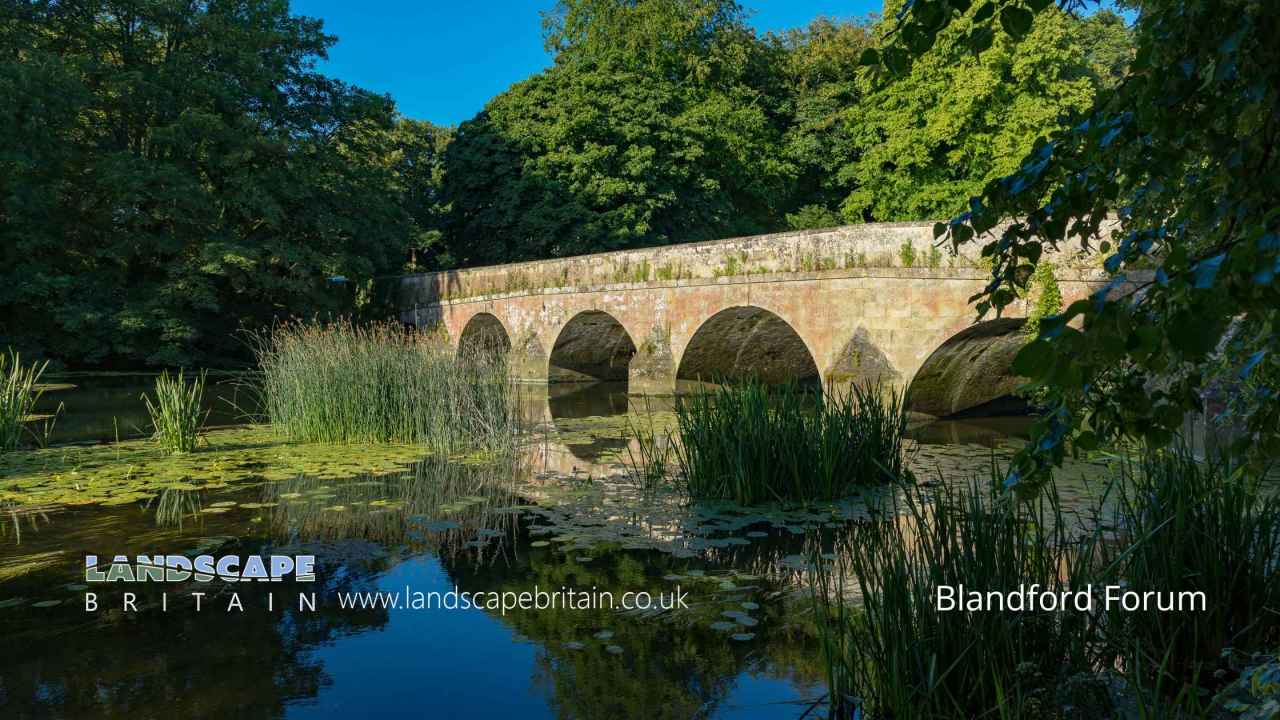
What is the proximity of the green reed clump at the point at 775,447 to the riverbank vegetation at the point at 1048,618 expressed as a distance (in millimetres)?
2923

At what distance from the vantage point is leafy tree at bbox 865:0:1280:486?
4.41 feet

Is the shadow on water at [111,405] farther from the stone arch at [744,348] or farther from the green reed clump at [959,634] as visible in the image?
the green reed clump at [959,634]

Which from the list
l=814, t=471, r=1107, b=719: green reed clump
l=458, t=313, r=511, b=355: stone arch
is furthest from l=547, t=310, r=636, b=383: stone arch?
l=814, t=471, r=1107, b=719: green reed clump

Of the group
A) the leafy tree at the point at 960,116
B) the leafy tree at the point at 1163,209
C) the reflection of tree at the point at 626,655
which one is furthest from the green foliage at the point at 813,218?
the leafy tree at the point at 1163,209

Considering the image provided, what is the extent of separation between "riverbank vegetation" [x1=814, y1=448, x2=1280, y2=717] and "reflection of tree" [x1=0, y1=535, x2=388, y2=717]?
6.82ft

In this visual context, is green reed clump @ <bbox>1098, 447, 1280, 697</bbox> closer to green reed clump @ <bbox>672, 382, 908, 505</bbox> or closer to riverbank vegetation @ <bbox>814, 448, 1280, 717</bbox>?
riverbank vegetation @ <bbox>814, 448, 1280, 717</bbox>

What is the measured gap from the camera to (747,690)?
3.53 metres

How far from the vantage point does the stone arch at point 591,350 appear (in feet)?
62.1

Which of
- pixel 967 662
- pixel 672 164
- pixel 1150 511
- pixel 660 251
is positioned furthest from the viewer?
pixel 672 164

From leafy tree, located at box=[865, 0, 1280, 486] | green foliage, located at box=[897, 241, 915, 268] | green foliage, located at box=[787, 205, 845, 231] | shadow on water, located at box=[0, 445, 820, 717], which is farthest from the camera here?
green foliage, located at box=[787, 205, 845, 231]

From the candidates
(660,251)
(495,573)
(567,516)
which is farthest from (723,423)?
(660,251)

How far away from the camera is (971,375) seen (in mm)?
13094

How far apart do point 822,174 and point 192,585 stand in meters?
24.0

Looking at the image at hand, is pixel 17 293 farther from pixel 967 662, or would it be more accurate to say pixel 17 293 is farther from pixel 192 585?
pixel 967 662
